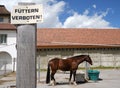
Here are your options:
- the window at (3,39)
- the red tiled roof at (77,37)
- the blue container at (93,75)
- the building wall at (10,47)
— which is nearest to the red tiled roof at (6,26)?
the building wall at (10,47)

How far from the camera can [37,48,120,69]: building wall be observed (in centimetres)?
3922

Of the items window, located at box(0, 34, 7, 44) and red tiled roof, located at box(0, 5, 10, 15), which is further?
red tiled roof, located at box(0, 5, 10, 15)

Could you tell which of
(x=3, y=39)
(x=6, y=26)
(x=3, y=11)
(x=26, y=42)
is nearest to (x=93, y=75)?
(x=26, y=42)

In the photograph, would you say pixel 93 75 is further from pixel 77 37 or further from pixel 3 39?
pixel 77 37

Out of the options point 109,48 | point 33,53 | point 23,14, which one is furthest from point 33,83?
point 109,48

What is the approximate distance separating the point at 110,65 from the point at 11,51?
1415cm

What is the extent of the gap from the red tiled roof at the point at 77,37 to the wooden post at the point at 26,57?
121ft

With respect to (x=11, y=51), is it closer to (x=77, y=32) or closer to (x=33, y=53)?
(x=77, y=32)

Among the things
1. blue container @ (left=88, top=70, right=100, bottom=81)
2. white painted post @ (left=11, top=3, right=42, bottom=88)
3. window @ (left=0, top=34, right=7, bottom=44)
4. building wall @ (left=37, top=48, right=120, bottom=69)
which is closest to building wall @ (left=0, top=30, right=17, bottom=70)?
window @ (left=0, top=34, right=7, bottom=44)

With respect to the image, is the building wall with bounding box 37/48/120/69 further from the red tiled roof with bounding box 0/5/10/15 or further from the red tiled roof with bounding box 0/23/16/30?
the red tiled roof with bounding box 0/5/10/15

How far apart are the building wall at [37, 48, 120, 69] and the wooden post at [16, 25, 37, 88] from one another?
35961 mm

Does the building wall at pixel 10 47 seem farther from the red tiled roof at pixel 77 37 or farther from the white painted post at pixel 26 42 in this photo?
the white painted post at pixel 26 42

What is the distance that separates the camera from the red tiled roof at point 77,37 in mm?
41000

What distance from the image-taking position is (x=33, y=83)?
9.43 feet
